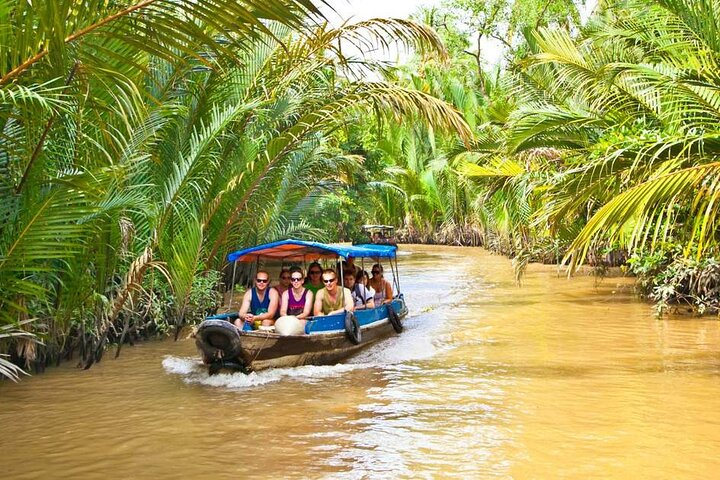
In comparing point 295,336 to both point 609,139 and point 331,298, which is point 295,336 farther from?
point 609,139

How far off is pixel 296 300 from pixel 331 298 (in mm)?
596

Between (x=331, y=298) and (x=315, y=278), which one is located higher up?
(x=315, y=278)

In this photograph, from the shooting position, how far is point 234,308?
17.1m

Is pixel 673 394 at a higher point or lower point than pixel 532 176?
lower

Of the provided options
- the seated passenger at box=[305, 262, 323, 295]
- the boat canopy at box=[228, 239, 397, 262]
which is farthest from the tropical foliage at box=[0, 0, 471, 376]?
the seated passenger at box=[305, 262, 323, 295]

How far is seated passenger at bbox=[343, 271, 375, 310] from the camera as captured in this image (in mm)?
13147

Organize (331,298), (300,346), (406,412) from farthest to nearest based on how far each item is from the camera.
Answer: (331,298) → (300,346) → (406,412)

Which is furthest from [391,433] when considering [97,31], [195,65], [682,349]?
[195,65]

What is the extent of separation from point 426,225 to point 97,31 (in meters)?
39.4

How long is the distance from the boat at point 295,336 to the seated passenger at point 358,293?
0.21 m

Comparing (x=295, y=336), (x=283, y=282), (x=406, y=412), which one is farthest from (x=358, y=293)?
(x=406, y=412)

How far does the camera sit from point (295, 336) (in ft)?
34.4

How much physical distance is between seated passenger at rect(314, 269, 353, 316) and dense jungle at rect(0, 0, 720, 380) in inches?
73.6

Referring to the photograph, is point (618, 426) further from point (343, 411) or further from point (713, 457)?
point (343, 411)
